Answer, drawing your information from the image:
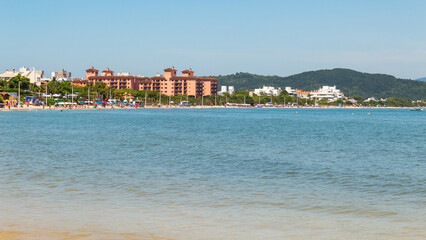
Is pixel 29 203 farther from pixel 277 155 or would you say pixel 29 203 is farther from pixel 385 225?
pixel 277 155

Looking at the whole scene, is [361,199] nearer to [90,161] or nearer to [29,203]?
[29,203]

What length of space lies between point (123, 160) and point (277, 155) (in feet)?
30.7

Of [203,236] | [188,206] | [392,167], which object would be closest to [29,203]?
[188,206]

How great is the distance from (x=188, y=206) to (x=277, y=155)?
16631 mm

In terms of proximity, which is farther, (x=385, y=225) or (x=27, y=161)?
(x=27, y=161)

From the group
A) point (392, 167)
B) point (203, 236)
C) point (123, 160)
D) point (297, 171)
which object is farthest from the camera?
point (123, 160)

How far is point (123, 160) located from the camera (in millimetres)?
26750

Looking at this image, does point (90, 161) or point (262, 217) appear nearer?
point (262, 217)

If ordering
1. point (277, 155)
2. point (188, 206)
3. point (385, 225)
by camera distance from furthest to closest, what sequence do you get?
1. point (277, 155)
2. point (188, 206)
3. point (385, 225)

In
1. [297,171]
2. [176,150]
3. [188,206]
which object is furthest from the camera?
[176,150]

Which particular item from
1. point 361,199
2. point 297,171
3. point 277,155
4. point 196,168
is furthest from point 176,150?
point 361,199

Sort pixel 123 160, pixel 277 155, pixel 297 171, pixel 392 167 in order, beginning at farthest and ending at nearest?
1. pixel 277 155
2. pixel 123 160
3. pixel 392 167
4. pixel 297 171

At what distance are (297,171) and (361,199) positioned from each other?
6.77 m

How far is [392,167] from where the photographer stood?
975 inches
